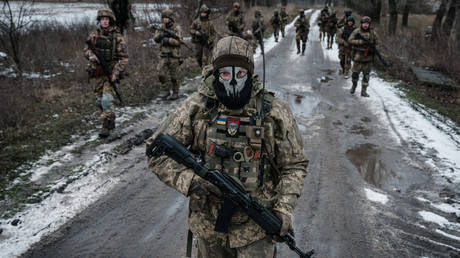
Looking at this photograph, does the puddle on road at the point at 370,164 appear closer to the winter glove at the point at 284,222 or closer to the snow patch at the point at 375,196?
the snow patch at the point at 375,196

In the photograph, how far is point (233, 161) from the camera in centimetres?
209

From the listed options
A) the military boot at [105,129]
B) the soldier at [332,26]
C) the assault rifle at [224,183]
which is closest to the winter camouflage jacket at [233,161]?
the assault rifle at [224,183]

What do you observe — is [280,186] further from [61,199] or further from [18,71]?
[18,71]

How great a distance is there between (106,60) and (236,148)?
15.6 ft

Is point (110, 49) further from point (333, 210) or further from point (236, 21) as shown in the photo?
point (236, 21)

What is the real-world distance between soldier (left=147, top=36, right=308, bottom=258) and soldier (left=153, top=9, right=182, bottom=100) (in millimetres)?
6140

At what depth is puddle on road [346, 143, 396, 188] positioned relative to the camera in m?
4.87

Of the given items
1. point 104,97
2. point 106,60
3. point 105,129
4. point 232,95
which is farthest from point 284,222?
point 106,60

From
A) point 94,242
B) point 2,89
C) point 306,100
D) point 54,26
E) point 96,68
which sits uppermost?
point 54,26

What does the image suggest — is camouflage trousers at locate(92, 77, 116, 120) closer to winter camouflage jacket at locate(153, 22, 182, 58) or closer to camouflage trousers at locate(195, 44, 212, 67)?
winter camouflage jacket at locate(153, 22, 182, 58)

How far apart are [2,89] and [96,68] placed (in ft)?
9.48

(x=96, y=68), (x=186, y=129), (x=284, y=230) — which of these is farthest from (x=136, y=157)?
(x=284, y=230)

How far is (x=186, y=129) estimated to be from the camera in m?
2.17

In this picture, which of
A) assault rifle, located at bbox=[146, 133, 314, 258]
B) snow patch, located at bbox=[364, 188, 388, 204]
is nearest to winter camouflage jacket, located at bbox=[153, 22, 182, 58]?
snow patch, located at bbox=[364, 188, 388, 204]
